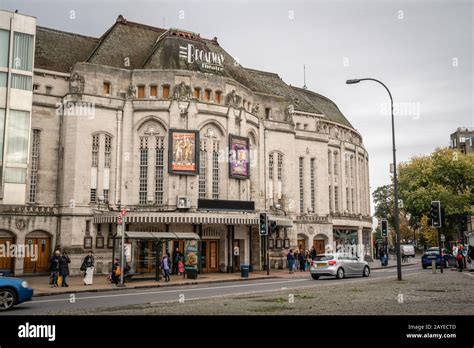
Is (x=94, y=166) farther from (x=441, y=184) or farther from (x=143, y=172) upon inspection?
(x=441, y=184)

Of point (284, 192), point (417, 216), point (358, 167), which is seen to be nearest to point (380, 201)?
point (417, 216)

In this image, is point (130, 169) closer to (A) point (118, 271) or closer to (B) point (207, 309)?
(A) point (118, 271)

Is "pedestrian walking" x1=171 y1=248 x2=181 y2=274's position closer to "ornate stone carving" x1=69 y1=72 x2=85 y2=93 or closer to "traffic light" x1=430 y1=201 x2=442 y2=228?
"ornate stone carving" x1=69 y1=72 x2=85 y2=93

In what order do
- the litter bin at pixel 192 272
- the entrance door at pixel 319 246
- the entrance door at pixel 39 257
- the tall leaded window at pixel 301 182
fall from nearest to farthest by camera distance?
the litter bin at pixel 192 272, the entrance door at pixel 39 257, the tall leaded window at pixel 301 182, the entrance door at pixel 319 246

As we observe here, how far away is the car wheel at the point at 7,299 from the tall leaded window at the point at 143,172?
22091mm

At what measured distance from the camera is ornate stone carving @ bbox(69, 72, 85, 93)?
36.6 meters

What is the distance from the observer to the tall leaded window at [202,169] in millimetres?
38844

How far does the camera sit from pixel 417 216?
63.8 m

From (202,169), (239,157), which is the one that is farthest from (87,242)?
(239,157)

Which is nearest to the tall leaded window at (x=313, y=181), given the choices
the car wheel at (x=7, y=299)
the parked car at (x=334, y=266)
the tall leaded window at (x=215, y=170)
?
the tall leaded window at (x=215, y=170)

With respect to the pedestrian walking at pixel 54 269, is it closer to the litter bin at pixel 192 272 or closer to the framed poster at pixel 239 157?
the litter bin at pixel 192 272

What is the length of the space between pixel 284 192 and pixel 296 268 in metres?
7.77

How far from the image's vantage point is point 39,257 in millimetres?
35344

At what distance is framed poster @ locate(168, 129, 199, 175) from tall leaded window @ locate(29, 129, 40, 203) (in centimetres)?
975
